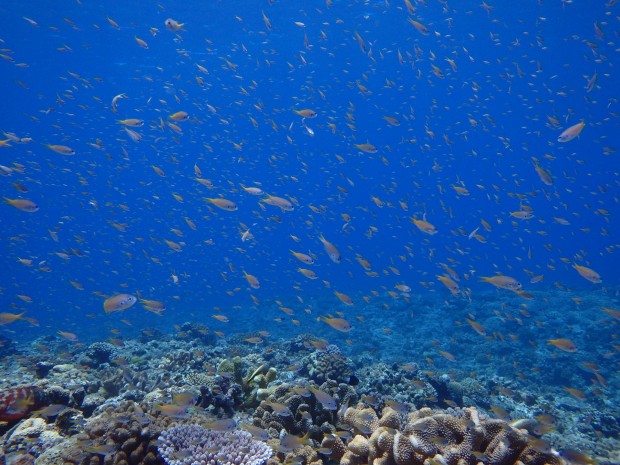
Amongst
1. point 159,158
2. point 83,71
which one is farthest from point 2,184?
point 83,71

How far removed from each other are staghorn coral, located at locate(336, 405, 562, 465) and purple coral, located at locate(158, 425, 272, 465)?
1.27m

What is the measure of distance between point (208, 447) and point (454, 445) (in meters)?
2.71

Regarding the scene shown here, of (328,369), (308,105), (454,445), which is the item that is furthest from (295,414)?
(308,105)

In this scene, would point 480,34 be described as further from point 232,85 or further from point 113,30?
point 113,30

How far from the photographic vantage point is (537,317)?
70.6ft

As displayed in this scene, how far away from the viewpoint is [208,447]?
4402 mm

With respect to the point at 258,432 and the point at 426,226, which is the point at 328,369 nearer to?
the point at 426,226

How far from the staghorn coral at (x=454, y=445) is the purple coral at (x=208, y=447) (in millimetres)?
1266

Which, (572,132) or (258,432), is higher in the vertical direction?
(572,132)

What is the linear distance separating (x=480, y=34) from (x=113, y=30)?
4056 centimetres

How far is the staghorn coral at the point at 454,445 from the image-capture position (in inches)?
145

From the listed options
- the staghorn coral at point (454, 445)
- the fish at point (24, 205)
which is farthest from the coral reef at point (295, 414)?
the fish at point (24, 205)

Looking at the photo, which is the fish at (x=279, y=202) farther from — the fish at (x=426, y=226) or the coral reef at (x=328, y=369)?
the coral reef at (x=328, y=369)

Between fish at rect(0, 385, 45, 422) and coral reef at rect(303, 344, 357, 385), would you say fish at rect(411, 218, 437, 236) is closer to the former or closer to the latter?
coral reef at rect(303, 344, 357, 385)
